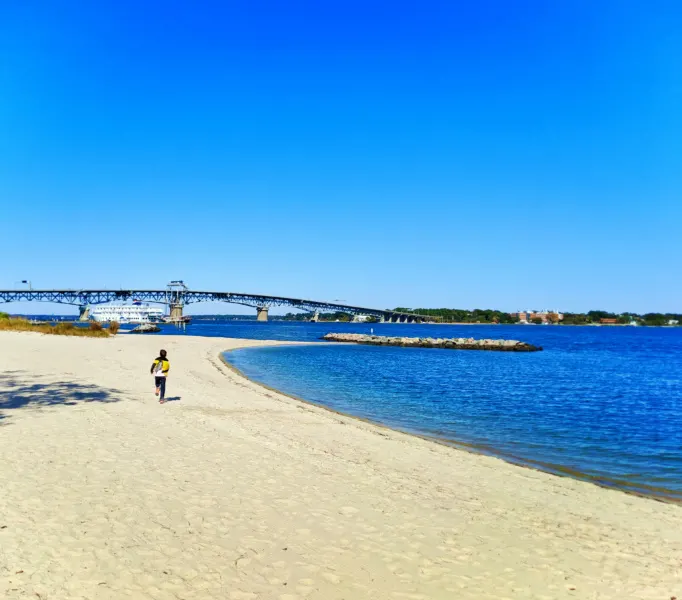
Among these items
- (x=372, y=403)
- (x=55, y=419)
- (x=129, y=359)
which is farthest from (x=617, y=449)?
(x=129, y=359)

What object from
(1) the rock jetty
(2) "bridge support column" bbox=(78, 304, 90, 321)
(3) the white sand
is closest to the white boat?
(2) "bridge support column" bbox=(78, 304, 90, 321)

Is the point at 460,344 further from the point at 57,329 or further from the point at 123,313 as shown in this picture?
the point at 123,313

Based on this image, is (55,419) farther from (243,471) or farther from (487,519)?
(487,519)

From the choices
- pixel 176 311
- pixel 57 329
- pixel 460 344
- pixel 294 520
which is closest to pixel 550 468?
pixel 294 520

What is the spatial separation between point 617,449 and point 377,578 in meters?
11.4

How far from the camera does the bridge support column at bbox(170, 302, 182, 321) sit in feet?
569

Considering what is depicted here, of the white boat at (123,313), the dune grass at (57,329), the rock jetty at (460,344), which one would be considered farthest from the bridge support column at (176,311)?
the dune grass at (57,329)

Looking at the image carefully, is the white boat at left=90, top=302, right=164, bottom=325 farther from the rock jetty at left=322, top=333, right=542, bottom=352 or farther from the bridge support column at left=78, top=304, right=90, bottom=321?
the rock jetty at left=322, top=333, right=542, bottom=352

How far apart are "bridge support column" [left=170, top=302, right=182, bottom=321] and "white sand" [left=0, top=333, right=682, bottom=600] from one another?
16618 centimetres

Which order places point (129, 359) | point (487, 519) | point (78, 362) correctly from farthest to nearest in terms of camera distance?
point (129, 359)
point (78, 362)
point (487, 519)

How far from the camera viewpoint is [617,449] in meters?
14.4

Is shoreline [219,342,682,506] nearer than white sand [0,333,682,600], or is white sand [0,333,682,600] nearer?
white sand [0,333,682,600]

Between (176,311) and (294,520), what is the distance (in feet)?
581

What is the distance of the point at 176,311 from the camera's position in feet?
575
